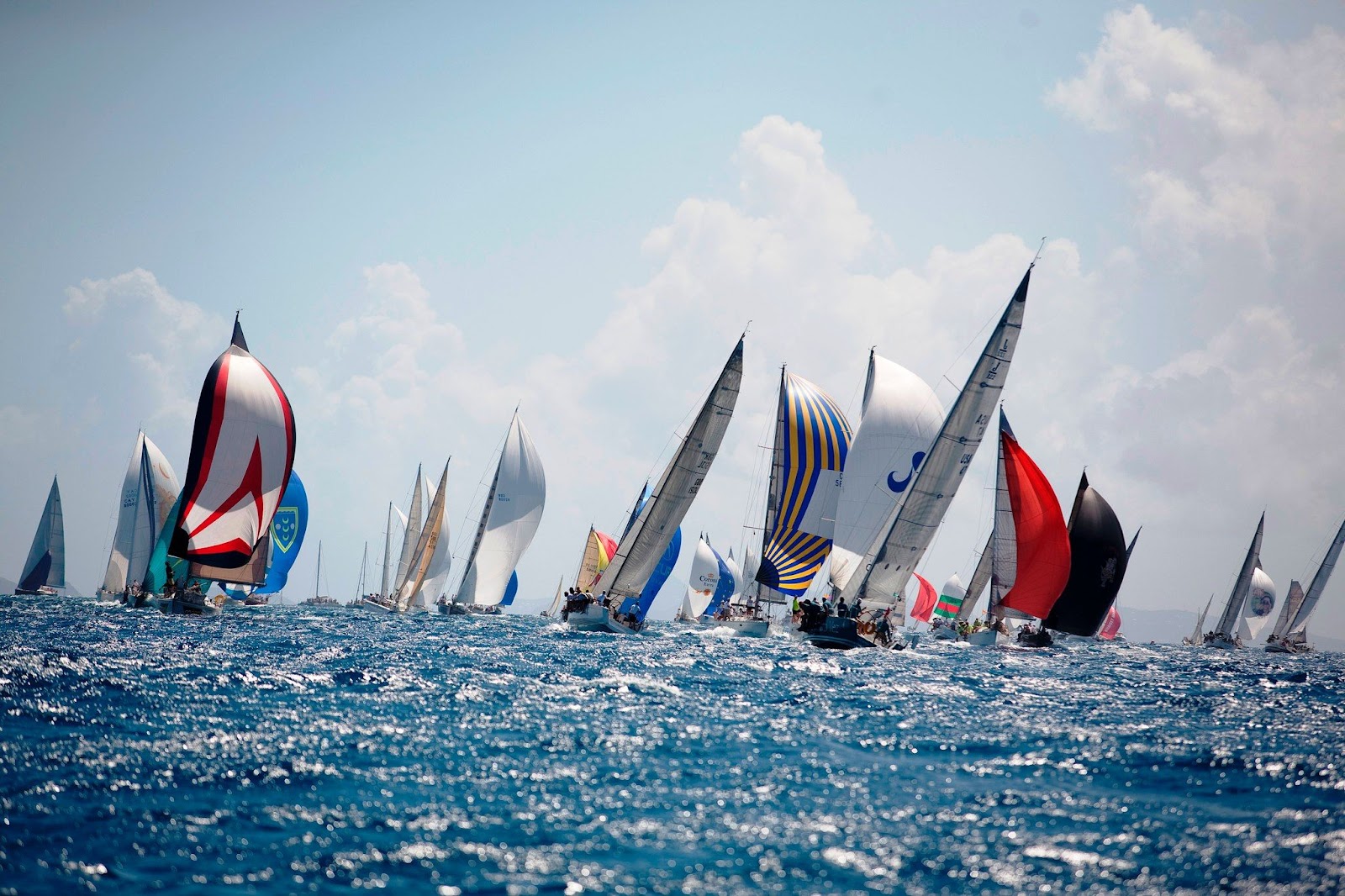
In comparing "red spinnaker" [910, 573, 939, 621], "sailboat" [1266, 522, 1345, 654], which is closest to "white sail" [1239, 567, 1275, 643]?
"sailboat" [1266, 522, 1345, 654]

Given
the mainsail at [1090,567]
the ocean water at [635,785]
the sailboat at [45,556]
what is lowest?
the sailboat at [45,556]

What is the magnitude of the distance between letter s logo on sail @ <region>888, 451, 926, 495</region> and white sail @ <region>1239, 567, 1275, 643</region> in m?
51.3

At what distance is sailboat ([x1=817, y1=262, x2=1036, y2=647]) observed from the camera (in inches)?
1321

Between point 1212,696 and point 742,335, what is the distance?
1960 cm

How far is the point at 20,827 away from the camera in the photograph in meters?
8.45

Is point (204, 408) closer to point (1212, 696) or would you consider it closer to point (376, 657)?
point (376, 657)

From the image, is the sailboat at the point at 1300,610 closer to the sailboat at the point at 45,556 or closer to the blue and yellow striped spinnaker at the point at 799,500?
the blue and yellow striped spinnaker at the point at 799,500

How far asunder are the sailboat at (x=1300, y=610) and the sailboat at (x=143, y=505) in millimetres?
68510

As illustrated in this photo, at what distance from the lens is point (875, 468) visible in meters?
40.6

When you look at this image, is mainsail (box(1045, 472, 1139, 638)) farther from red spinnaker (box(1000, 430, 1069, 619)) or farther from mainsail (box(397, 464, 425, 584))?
mainsail (box(397, 464, 425, 584))

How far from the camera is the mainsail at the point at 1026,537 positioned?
3909 cm

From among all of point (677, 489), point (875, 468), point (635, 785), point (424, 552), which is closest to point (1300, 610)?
point (875, 468)

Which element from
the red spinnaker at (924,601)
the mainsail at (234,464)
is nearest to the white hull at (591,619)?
the mainsail at (234,464)

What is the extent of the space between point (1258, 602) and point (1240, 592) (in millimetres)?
8865
